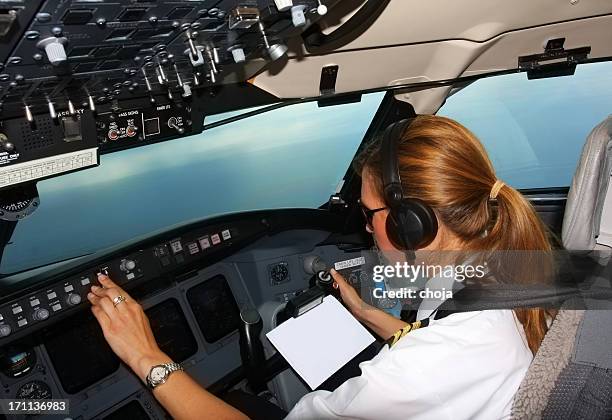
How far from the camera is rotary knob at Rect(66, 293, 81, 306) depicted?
194 cm

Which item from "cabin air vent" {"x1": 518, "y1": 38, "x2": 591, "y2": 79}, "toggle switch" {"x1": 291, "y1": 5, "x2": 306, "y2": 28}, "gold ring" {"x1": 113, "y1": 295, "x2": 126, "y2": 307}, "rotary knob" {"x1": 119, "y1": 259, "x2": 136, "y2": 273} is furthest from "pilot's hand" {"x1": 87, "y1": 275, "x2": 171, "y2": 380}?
"cabin air vent" {"x1": 518, "y1": 38, "x2": 591, "y2": 79}

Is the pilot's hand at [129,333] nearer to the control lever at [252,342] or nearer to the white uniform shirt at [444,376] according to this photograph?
the white uniform shirt at [444,376]

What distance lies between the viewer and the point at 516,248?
50.6 inches

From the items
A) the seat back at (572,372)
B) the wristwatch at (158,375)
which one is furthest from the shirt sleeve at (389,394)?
the wristwatch at (158,375)

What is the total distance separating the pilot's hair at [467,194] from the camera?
1.23m

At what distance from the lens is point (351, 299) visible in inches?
88.0

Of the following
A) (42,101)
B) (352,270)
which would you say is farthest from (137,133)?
(352,270)

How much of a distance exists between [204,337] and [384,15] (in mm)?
1804

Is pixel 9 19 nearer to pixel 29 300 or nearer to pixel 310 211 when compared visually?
pixel 29 300

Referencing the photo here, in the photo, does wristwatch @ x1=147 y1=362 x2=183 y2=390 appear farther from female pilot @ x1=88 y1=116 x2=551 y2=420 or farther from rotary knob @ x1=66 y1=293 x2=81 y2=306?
rotary knob @ x1=66 y1=293 x2=81 y2=306

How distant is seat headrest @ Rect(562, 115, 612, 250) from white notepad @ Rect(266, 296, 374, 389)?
1.00 metres

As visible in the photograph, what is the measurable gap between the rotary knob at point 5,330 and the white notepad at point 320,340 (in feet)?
3.07

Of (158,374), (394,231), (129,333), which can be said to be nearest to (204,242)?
(129,333)

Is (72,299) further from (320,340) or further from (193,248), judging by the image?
(320,340)
